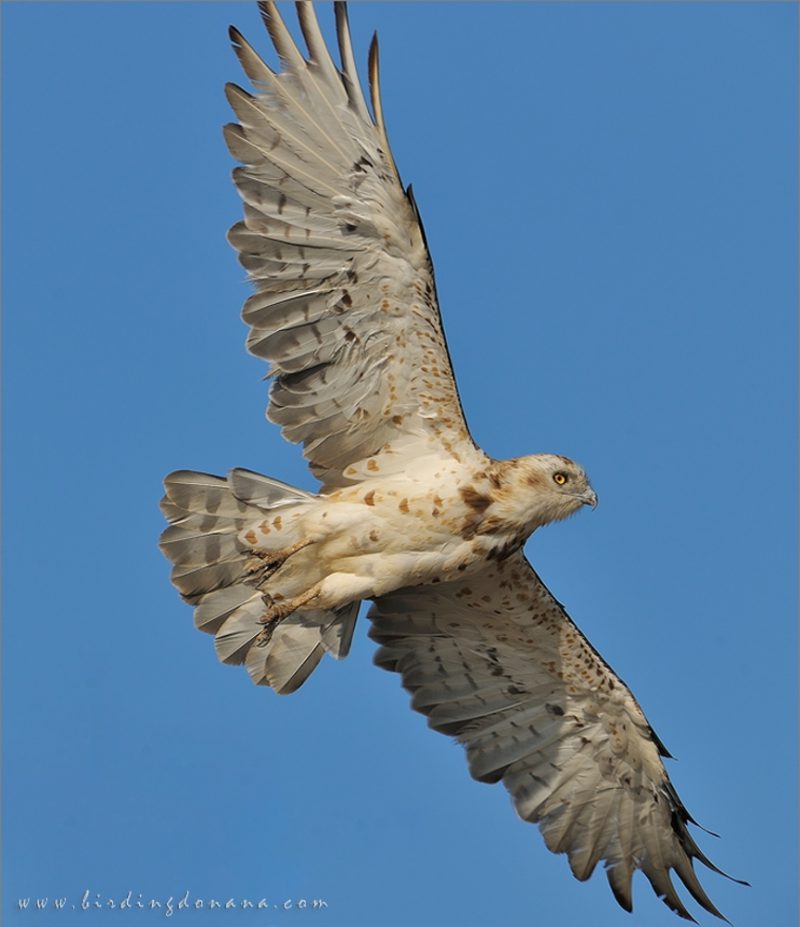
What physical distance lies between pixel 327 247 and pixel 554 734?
426 centimetres

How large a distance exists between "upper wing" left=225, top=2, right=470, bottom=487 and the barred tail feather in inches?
23.8

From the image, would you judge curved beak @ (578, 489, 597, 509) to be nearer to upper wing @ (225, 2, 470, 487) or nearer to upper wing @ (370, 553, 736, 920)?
upper wing @ (225, 2, 470, 487)

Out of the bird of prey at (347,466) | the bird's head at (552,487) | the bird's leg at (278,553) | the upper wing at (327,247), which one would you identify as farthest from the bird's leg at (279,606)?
the bird's head at (552,487)

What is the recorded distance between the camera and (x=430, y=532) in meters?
10.3

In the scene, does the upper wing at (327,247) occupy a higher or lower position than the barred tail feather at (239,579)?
higher

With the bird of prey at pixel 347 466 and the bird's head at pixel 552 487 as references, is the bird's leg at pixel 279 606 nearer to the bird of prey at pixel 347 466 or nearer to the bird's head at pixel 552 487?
the bird of prey at pixel 347 466

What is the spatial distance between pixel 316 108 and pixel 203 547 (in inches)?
121

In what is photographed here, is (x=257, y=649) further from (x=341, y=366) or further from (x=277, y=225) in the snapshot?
(x=277, y=225)

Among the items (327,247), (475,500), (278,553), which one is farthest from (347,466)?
(327,247)

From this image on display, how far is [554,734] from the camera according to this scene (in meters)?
12.0

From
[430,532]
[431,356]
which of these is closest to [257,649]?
[430,532]

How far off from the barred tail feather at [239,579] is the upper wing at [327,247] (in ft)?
1.98

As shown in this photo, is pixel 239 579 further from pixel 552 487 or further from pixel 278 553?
pixel 552 487

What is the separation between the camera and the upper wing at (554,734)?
38.7 feet
